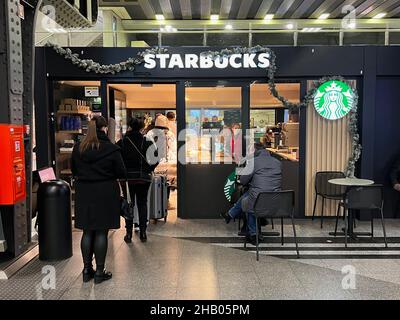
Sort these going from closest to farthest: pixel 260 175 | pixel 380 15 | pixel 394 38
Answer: pixel 260 175
pixel 394 38
pixel 380 15

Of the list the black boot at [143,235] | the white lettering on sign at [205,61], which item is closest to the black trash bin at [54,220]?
the black boot at [143,235]

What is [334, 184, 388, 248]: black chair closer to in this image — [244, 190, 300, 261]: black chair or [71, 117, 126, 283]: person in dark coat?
[244, 190, 300, 261]: black chair

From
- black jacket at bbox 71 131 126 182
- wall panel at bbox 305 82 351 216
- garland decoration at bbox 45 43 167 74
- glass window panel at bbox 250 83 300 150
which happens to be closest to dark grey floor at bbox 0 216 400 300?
black jacket at bbox 71 131 126 182

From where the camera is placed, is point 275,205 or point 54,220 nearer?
point 54,220

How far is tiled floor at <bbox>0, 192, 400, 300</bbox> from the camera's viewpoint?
3.62m

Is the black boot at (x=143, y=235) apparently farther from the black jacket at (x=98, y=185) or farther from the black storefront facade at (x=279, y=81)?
the black jacket at (x=98, y=185)

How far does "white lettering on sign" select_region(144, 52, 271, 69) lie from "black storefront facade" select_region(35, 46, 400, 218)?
0.20 ft

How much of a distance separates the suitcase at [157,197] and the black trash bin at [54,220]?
183 cm

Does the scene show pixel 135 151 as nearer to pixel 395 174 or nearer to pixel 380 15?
pixel 395 174

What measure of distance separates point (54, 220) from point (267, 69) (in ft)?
12.4

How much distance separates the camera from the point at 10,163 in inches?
155

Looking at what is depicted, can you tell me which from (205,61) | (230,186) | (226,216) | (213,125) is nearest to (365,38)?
(205,61)

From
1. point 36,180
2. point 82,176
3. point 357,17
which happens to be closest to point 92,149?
point 82,176

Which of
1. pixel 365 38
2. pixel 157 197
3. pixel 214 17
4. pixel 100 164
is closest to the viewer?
pixel 100 164
